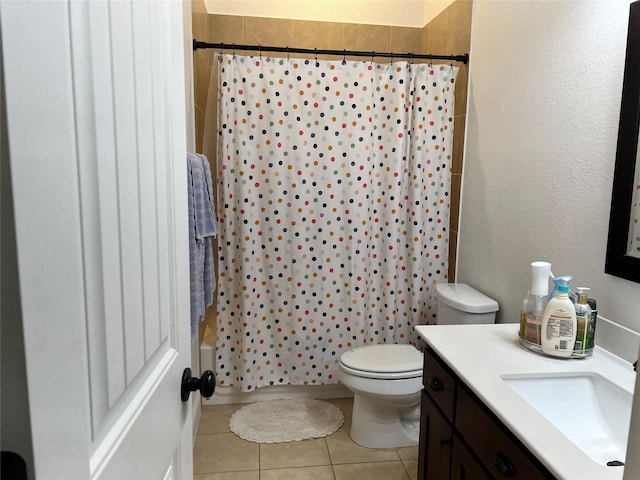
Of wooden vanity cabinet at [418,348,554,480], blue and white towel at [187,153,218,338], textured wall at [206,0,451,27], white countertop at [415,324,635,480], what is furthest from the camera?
textured wall at [206,0,451,27]

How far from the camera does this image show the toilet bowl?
2.12 m

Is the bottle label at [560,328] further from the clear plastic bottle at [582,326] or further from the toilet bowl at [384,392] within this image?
the toilet bowl at [384,392]

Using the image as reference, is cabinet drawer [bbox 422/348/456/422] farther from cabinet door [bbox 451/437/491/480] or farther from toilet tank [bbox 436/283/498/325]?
toilet tank [bbox 436/283/498/325]

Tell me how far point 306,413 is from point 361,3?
257cm

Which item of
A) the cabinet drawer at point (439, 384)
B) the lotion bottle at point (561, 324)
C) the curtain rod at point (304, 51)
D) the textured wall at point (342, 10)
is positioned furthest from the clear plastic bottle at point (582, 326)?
the textured wall at point (342, 10)

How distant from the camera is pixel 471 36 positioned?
7.82 feet

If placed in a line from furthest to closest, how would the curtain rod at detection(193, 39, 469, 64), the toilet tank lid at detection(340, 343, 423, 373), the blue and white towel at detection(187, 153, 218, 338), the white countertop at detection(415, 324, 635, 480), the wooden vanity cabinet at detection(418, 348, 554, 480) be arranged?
the curtain rod at detection(193, 39, 469, 64) < the toilet tank lid at detection(340, 343, 423, 373) < the blue and white towel at detection(187, 153, 218, 338) < the wooden vanity cabinet at detection(418, 348, 554, 480) < the white countertop at detection(415, 324, 635, 480)

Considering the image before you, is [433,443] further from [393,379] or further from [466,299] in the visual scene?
[466,299]

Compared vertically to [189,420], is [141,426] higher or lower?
higher

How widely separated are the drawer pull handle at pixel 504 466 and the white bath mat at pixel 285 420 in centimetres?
145

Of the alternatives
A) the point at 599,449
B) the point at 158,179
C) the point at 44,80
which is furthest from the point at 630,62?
the point at 44,80

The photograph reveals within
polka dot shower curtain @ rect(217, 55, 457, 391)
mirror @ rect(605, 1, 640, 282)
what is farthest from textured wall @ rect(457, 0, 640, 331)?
polka dot shower curtain @ rect(217, 55, 457, 391)

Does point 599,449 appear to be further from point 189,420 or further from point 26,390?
point 26,390

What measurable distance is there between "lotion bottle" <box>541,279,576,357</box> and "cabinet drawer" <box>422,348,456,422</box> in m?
0.32
